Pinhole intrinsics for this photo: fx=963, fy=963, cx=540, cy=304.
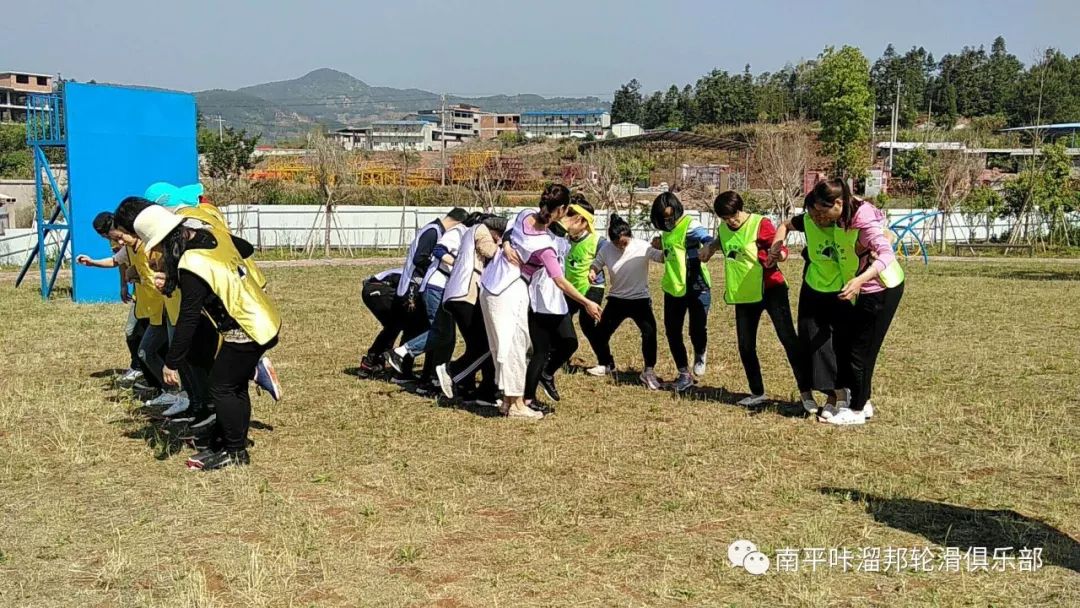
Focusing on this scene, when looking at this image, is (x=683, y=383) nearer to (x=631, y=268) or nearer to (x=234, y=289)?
(x=631, y=268)

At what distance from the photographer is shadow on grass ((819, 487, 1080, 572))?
4.98 meters

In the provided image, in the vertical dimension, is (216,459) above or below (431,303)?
below

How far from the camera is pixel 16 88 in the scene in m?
113

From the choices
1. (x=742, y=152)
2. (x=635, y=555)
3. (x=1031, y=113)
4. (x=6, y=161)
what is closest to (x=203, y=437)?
(x=635, y=555)

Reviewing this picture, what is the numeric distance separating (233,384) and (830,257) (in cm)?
446

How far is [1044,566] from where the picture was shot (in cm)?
475

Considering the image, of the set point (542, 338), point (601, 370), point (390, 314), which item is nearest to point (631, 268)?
point (601, 370)

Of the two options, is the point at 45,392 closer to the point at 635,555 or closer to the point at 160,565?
the point at 160,565

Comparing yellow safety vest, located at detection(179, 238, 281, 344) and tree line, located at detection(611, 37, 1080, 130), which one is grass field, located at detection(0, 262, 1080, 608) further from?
tree line, located at detection(611, 37, 1080, 130)

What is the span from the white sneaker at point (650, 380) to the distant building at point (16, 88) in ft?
365

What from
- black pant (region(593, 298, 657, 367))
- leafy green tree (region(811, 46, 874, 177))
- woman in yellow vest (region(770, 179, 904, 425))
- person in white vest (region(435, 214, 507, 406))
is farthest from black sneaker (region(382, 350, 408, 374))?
leafy green tree (region(811, 46, 874, 177))

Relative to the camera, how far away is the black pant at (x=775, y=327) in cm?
784

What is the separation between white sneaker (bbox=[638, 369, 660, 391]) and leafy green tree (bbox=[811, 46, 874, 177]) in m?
56.5

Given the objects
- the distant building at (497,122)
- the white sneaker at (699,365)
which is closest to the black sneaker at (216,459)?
the white sneaker at (699,365)
